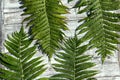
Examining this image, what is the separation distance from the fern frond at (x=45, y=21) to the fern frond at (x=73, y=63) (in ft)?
0.30

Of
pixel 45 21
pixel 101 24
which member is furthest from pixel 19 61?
pixel 101 24

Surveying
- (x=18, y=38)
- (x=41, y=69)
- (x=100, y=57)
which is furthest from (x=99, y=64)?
(x=18, y=38)

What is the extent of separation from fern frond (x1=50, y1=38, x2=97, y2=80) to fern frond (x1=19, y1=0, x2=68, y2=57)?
91 millimetres

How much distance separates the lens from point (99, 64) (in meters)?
2.63

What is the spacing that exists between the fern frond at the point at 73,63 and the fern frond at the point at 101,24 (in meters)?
0.09

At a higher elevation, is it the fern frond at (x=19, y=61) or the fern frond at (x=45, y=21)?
the fern frond at (x=45, y=21)

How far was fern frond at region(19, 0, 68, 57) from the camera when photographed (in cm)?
254

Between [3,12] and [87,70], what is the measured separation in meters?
0.65

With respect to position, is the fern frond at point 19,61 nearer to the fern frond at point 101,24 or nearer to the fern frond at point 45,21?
the fern frond at point 45,21

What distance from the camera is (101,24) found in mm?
2586

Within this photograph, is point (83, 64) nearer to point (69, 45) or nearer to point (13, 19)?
point (69, 45)

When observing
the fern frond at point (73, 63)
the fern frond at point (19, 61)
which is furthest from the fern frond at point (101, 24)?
the fern frond at point (19, 61)

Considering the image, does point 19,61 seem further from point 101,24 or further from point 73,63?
point 101,24

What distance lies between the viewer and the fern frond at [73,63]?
8.46 feet
